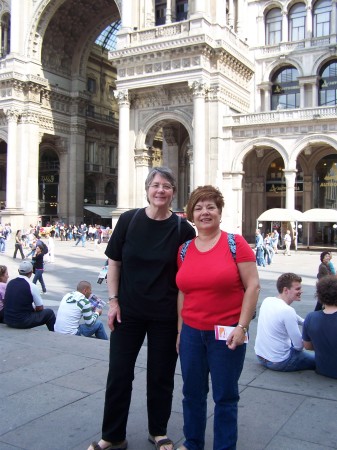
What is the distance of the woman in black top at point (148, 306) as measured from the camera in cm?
366

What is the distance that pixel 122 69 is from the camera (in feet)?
116

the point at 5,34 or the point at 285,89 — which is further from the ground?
the point at 5,34

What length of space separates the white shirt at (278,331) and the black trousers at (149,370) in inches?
80.9

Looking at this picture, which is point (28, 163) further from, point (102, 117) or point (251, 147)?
point (251, 147)

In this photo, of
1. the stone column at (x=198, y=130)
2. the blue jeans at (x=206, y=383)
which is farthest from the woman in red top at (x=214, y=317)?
the stone column at (x=198, y=130)

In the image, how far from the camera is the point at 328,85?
36312mm

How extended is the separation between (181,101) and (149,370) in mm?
31943

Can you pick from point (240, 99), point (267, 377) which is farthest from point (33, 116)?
point (267, 377)

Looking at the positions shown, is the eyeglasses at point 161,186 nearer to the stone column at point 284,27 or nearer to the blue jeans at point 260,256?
A: the blue jeans at point 260,256

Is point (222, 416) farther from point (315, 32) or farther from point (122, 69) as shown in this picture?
point (315, 32)

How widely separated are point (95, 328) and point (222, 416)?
453cm

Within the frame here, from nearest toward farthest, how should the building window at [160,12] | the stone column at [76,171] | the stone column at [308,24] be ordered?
the stone column at [308,24] < the building window at [160,12] < the stone column at [76,171]

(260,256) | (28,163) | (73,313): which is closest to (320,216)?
(260,256)

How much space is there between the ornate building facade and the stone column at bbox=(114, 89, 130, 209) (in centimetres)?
8
